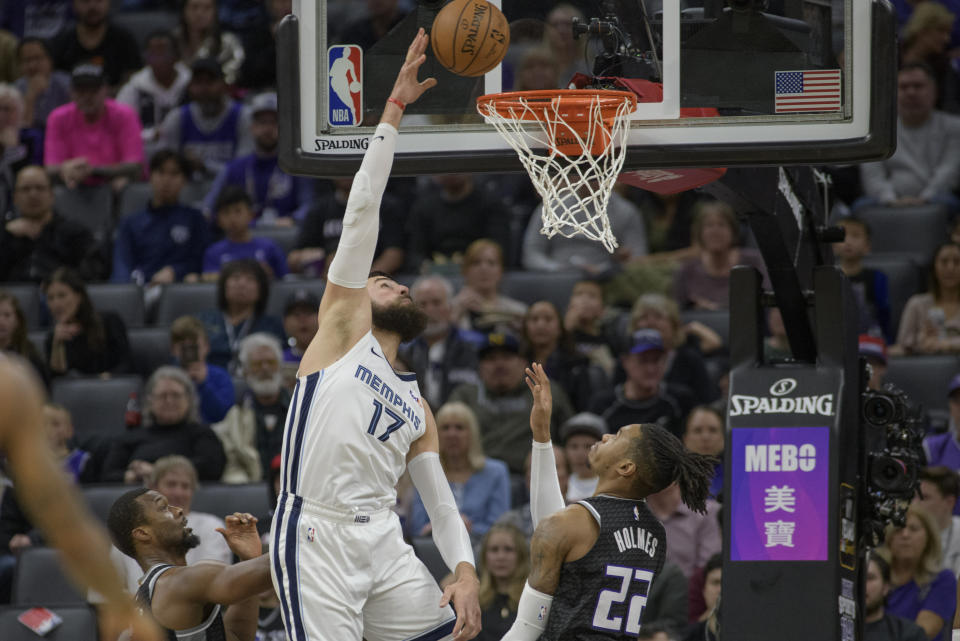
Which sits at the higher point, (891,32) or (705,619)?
(891,32)

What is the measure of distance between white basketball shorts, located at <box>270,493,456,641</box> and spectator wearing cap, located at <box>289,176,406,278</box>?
6165 millimetres

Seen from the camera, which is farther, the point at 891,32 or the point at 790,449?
the point at 790,449

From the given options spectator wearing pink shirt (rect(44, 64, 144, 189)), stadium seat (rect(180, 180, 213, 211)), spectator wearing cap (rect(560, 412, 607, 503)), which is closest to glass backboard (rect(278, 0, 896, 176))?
spectator wearing cap (rect(560, 412, 607, 503))

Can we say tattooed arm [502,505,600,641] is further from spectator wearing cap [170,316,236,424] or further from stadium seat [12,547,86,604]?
spectator wearing cap [170,316,236,424]

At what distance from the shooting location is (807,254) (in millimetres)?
7016

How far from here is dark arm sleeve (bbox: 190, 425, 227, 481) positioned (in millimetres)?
9508

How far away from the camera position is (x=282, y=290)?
11.3 m

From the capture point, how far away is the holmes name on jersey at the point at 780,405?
256 inches

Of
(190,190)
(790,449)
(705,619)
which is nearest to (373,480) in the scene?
(790,449)

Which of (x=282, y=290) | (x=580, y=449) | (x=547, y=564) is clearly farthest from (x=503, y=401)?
(x=547, y=564)

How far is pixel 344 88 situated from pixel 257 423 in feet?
13.0

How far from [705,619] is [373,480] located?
346 centimetres

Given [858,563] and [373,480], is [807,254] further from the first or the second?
[373,480]

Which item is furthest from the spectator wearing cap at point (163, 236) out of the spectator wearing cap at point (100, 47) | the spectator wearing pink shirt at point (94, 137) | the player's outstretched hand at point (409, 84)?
the player's outstretched hand at point (409, 84)
